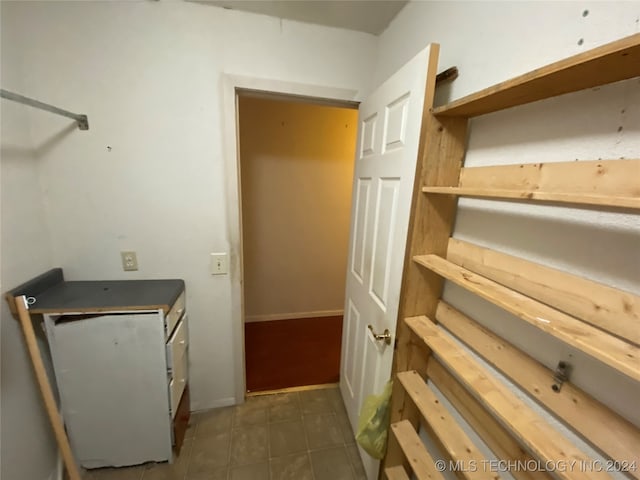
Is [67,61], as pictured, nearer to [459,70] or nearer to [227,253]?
[227,253]

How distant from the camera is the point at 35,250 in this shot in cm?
120

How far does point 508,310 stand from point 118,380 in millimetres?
1630

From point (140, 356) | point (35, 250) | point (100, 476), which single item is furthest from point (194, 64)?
point (100, 476)

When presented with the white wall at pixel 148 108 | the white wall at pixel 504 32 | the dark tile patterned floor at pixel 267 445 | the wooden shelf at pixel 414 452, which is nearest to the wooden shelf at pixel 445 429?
the wooden shelf at pixel 414 452

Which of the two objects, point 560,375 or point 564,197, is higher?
point 564,197

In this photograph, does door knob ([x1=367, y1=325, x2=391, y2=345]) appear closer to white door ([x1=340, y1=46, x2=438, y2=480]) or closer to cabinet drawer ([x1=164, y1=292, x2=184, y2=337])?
white door ([x1=340, y1=46, x2=438, y2=480])

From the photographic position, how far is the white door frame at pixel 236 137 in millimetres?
1369

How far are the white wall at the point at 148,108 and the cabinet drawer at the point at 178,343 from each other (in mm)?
144

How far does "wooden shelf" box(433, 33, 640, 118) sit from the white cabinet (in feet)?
4.89

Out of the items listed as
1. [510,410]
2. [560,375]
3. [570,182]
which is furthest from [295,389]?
[570,182]

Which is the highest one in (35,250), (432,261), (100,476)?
(432,261)

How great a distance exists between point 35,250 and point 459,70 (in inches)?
79.0

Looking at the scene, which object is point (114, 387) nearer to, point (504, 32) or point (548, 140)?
point (548, 140)

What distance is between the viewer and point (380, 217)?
1.16m
